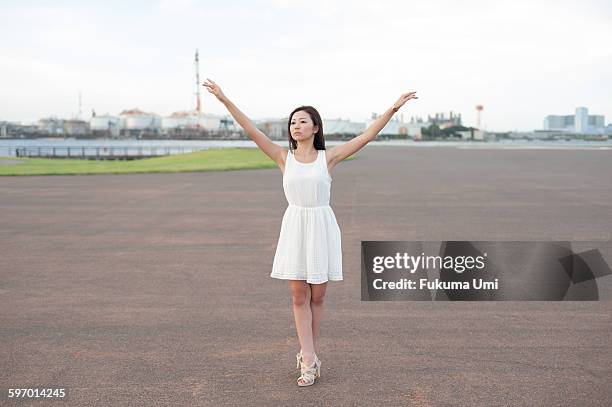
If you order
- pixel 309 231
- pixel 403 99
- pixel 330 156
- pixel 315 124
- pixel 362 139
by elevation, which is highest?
pixel 403 99

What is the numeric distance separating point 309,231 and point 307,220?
0.08 metres

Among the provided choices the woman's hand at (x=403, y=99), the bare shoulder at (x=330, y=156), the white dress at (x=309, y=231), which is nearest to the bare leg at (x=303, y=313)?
the white dress at (x=309, y=231)

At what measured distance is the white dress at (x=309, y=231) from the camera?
4184mm

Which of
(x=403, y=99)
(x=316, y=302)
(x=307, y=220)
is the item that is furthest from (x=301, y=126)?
(x=316, y=302)

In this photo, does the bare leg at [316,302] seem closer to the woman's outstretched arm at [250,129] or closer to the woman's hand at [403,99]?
the woman's outstretched arm at [250,129]

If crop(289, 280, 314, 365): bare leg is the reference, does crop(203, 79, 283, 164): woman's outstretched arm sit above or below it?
above

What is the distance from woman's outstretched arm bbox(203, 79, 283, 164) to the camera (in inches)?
173

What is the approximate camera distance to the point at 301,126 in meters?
4.29

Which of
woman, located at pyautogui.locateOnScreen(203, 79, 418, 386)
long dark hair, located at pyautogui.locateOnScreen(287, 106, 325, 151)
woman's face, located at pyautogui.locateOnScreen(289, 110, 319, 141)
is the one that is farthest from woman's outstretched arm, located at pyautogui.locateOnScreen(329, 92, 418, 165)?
woman's face, located at pyautogui.locateOnScreen(289, 110, 319, 141)

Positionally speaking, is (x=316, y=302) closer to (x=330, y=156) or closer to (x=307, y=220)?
(x=307, y=220)

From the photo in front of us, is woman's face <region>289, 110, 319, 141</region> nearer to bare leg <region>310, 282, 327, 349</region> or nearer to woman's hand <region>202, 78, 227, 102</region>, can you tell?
woman's hand <region>202, 78, 227, 102</region>

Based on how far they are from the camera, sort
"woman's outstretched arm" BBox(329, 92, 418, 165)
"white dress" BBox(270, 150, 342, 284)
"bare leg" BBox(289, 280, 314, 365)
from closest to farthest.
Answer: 1. "white dress" BBox(270, 150, 342, 284)
2. "bare leg" BBox(289, 280, 314, 365)
3. "woman's outstretched arm" BBox(329, 92, 418, 165)

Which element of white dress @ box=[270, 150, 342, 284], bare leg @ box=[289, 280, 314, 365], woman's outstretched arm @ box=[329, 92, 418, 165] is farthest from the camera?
woman's outstretched arm @ box=[329, 92, 418, 165]

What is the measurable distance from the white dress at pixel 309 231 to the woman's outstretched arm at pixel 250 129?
0.18 meters
